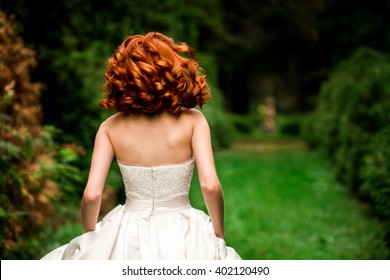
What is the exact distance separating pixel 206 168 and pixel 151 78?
1.93 feet

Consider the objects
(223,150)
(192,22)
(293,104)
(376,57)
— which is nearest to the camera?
(376,57)

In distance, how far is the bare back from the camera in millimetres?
3643

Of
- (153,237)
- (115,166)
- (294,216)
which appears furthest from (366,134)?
(153,237)

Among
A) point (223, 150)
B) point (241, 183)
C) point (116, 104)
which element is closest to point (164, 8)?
point (241, 183)

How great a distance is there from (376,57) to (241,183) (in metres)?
5.06

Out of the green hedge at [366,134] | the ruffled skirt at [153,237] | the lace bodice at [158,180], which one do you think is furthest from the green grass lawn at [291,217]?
the lace bodice at [158,180]

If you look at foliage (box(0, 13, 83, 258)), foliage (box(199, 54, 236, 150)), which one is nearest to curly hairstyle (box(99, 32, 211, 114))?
foliage (box(0, 13, 83, 258))

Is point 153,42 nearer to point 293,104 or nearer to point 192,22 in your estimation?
point 192,22

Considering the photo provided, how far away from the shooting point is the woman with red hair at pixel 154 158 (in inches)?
140

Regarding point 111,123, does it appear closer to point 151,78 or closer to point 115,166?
point 151,78

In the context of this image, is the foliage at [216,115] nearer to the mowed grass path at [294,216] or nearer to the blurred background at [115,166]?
the blurred background at [115,166]

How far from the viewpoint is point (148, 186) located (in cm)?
375

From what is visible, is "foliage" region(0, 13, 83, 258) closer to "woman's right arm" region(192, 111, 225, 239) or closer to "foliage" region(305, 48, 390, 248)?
"woman's right arm" region(192, 111, 225, 239)

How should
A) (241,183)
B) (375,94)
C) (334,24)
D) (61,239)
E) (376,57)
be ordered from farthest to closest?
(334,24)
(376,57)
(241,183)
(375,94)
(61,239)
